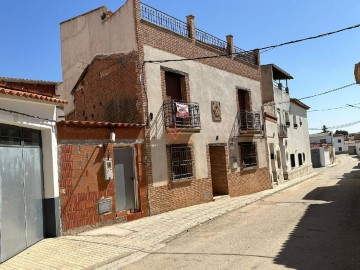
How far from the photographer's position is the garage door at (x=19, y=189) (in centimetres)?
764

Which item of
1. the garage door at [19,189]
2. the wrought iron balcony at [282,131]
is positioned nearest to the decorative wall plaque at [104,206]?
the garage door at [19,189]

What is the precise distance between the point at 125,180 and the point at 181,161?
122 inches

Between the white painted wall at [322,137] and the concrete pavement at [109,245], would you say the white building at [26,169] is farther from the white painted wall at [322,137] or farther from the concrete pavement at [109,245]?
the white painted wall at [322,137]

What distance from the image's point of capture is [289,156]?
28.1 metres

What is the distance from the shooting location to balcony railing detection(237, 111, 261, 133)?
1881 cm

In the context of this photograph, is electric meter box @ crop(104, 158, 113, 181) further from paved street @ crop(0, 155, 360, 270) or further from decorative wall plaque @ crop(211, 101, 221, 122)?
decorative wall plaque @ crop(211, 101, 221, 122)

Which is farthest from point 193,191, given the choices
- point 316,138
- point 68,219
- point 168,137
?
point 316,138

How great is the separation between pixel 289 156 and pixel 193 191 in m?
15.7

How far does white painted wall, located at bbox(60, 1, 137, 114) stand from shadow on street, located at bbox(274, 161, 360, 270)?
860 cm

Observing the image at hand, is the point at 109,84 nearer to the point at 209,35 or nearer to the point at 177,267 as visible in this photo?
the point at 209,35

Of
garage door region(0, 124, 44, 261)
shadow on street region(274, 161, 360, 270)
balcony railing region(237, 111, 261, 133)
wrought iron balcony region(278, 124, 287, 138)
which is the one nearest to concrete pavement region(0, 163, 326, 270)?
garage door region(0, 124, 44, 261)

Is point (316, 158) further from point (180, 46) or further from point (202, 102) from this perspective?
point (180, 46)

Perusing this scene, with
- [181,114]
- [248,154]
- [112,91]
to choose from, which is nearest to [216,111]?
[181,114]

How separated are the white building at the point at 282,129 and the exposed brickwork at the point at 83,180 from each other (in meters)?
13.4
